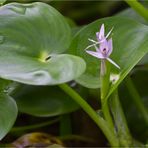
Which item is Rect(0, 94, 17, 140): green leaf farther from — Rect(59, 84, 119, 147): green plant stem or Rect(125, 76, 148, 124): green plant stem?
Rect(125, 76, 148, 124): green plant stem

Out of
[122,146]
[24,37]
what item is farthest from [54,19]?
[122,146]

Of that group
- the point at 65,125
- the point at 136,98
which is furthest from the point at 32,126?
the point at 136,98

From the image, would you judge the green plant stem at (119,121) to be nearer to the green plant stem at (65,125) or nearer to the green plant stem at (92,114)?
the green plant stem at (92,114)

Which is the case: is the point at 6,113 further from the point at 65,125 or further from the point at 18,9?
the point at 65,125

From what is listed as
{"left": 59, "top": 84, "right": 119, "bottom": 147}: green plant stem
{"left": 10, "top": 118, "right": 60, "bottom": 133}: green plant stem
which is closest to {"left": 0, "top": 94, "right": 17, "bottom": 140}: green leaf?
{"left": 59, "top": 84, "right": 119, "bottom": 147}: green plant stem

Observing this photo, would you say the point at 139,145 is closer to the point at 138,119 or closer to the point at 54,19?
the point at 138,119
